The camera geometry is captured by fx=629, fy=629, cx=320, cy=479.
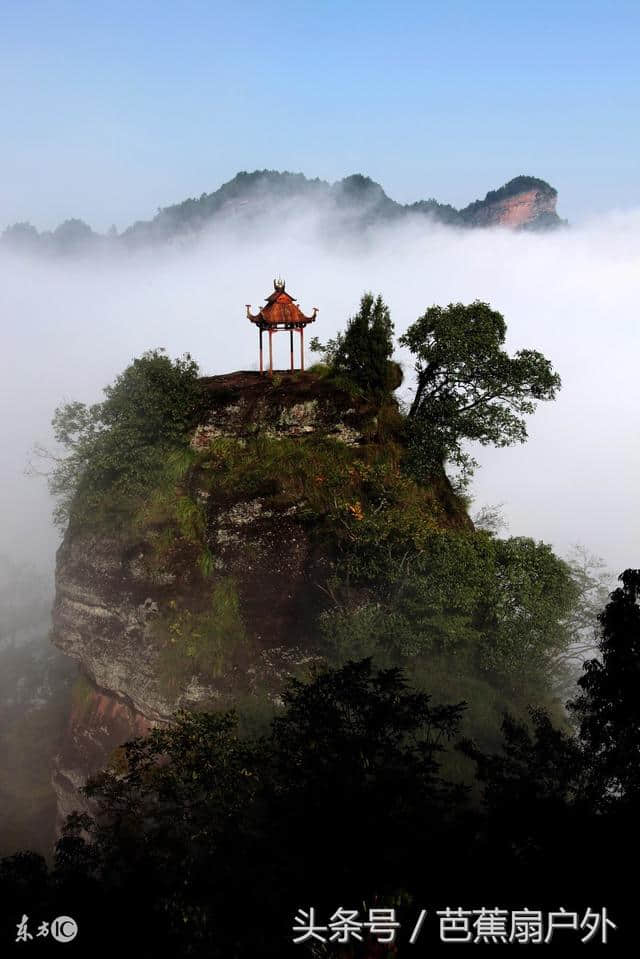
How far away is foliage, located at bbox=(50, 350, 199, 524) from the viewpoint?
1223 inches

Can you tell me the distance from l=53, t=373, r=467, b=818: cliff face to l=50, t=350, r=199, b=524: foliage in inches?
50.8

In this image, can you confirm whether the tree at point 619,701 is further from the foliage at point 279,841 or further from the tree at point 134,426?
the tree at point 134,426

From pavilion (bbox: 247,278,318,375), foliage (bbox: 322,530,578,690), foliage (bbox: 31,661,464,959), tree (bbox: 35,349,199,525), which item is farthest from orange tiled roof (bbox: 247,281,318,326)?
foliage (bbox: 31,661,464,959)

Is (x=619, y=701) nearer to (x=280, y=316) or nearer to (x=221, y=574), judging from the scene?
(x=221, y=574)

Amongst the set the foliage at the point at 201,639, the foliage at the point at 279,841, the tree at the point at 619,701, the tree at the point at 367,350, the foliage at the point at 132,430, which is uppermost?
the tree at the point at 367,350

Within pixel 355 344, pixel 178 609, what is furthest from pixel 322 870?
pixel 355 344

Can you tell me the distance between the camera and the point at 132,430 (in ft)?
102

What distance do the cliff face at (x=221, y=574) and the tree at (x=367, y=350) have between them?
58.4 inches

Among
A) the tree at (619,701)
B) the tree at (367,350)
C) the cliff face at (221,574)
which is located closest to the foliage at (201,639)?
the cliff face at (221,574)

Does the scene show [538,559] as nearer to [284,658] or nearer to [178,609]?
[284,658]

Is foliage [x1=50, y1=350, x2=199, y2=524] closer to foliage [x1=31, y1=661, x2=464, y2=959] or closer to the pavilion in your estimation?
the pavilion

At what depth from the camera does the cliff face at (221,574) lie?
94.7 ft

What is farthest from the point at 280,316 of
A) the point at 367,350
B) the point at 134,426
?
the point at 134,426

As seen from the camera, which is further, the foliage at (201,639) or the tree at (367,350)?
the tree at (367,350)
